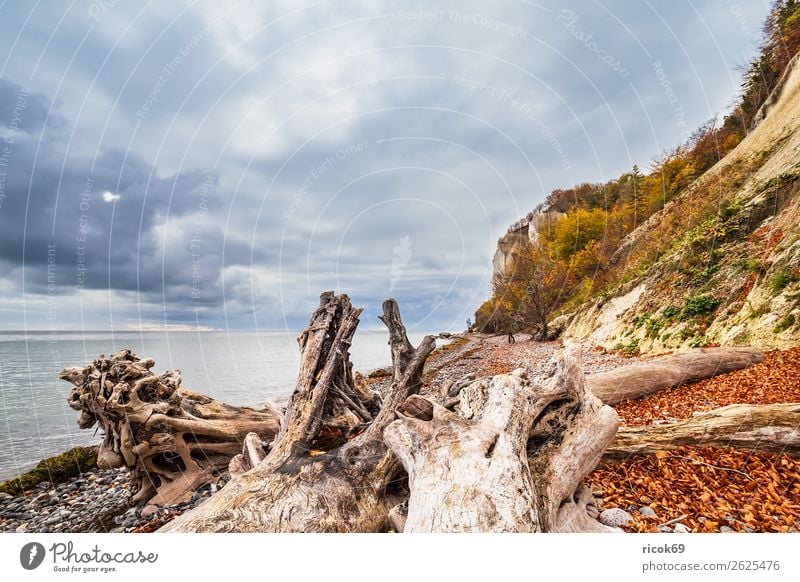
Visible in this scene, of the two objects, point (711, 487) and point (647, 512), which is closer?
point (647, 512)

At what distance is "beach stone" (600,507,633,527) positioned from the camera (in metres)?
2.68

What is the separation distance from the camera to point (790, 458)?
10.1 ft

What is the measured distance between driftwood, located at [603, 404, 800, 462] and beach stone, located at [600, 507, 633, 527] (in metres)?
0.85

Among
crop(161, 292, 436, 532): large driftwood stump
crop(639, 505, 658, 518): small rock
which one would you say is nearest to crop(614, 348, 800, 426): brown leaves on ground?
crop(639, 505, 658, 518): small rock

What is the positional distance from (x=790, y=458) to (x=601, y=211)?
849cm

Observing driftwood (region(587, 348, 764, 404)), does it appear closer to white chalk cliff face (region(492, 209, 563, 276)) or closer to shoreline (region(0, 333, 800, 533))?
shoreline (region(0, 333, 800, 533))

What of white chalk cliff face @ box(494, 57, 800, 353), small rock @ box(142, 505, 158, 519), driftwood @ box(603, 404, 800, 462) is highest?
white chalk cliff face @ box(494, 57, 800, 353)

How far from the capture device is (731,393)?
4.61 meters

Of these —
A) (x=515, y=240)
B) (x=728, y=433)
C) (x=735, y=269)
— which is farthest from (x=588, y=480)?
(x=515, y=240)

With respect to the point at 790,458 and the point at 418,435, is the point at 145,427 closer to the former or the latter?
the point at 418,435

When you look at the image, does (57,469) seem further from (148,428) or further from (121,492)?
(148,428)

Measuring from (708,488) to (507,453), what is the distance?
1.85m

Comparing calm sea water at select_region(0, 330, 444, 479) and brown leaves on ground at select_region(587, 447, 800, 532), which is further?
calm sea water at select_region(0, 330, 444, 479)

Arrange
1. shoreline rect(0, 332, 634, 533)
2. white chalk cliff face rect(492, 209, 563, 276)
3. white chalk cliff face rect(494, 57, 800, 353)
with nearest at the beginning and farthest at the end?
shoreline rect(0, 332, 634, 533)
white chalk cliff face rect(494, 57, 800, 353)
white chalk cliff face rect(492, 209, 563, 276)
